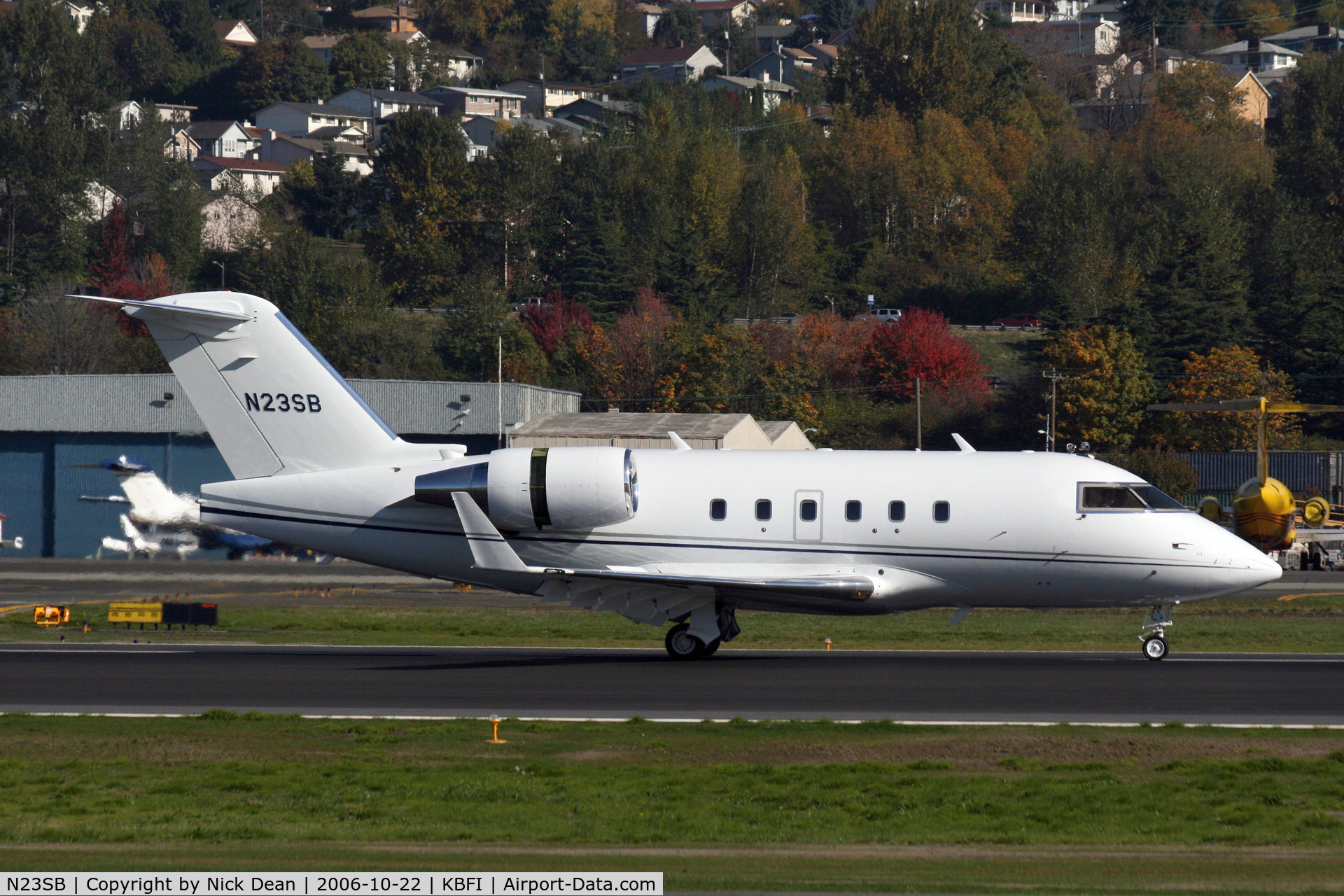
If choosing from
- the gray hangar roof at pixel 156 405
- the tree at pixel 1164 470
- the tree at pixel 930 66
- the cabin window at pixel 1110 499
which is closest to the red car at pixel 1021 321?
the tree at pixel 1164 470

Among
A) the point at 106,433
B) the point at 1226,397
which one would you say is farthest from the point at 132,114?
the point at 1226,397

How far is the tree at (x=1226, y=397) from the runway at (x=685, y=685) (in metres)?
61.3

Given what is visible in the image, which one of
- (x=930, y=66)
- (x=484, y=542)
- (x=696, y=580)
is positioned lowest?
(x=696, y=580)

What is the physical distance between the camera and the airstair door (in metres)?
26.4

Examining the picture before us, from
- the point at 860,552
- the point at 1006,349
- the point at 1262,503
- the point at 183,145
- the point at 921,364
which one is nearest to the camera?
the point at 860,552

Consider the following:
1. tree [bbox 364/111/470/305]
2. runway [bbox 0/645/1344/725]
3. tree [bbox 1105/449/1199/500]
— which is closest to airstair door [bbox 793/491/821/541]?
runway [bbox 0/645/1344/725]

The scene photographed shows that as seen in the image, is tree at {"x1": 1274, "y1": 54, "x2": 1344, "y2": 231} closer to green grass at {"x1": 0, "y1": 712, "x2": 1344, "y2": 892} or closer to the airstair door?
the airstair door

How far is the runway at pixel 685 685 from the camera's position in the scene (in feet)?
68.6

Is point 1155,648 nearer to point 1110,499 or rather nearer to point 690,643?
point 1110,499

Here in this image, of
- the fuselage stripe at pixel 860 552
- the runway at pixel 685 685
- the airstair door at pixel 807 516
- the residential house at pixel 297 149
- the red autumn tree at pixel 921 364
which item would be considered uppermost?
the residential house at pixel 297 149

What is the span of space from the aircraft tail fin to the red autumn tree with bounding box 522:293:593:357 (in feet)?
262

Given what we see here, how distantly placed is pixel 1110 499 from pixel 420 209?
12064 centimetres

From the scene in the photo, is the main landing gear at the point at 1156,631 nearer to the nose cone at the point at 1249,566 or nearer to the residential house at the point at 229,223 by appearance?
the nose cone at the point at 1249,566

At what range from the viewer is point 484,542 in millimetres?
24859
